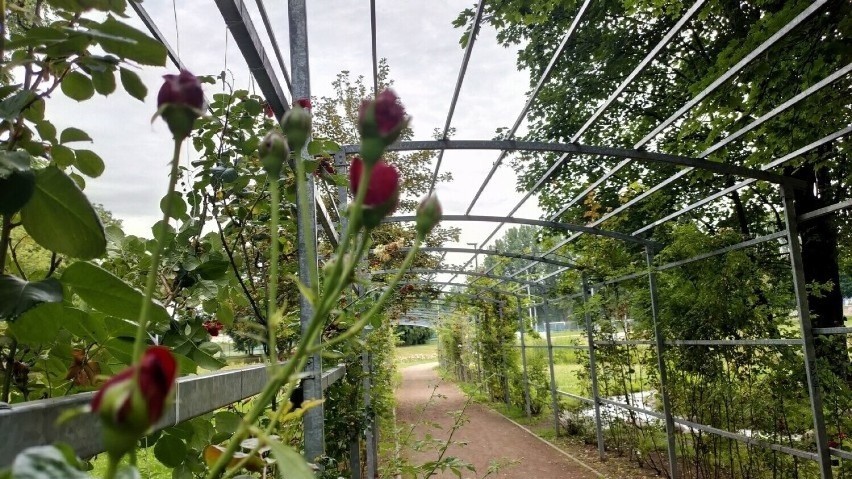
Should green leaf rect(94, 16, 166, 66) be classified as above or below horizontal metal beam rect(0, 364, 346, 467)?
above

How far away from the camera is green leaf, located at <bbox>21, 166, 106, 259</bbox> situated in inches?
15.4

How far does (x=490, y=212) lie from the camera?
19.8 ft

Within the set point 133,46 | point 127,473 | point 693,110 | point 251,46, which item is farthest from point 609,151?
point 127,473

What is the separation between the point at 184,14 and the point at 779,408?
15.5ft

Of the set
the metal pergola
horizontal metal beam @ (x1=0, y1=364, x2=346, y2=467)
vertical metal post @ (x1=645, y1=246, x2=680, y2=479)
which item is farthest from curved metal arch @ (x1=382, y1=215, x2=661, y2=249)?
horizontal metal beam @ (x1=0, y1=364, x2=346, y2=467)

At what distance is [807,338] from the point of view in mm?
3680

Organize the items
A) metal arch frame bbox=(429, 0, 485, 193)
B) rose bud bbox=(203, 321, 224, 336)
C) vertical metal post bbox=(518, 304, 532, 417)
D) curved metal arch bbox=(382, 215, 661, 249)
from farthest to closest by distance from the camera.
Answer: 1. vertical metal post bbox=(518, 304, 532, 417)
2. curved metal arch bbox=(382, 215, 661, 249)
3. metal arch frame bbox=(429, 0, 485, 193)
4. rose bud bbox=(203, 321, 224, 336)

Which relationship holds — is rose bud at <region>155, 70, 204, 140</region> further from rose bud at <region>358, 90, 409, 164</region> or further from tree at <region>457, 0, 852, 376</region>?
tree at <region>457, 0, 852, 376</region>

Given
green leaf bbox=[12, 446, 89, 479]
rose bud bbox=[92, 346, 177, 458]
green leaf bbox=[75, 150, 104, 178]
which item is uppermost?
green leaf bbox=[75, 150, 104, 178]

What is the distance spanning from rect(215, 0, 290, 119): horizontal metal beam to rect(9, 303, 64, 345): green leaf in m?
0.95

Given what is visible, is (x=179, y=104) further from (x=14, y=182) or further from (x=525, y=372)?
(x=525, y=372)

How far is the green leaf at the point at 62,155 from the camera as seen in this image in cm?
64

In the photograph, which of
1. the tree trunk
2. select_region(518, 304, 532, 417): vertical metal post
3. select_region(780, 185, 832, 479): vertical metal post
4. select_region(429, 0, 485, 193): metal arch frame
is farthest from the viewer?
select_region(518, 304, 532, 417): vertical metal post

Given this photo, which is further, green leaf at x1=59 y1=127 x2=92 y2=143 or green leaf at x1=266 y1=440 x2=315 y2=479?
green leaf at x1=59 y1=127 x2=92 y2=143
